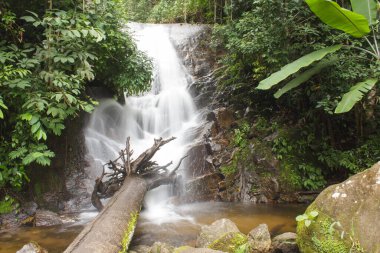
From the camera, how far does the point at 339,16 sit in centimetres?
491

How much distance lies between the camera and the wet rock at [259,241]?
165 inches

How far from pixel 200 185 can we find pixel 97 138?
288cm

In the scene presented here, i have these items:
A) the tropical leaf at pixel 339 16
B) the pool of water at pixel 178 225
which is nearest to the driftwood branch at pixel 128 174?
the pool of water at pixel 178 225

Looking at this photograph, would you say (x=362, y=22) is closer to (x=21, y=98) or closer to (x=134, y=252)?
(x=134, y=252)

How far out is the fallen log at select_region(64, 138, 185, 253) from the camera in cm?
340

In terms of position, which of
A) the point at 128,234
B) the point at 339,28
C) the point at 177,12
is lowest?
the point at 128,234

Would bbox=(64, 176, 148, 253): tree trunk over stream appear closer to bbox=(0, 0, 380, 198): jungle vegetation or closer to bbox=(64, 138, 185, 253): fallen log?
bbox=(64, 138, 185, 253): fallen log

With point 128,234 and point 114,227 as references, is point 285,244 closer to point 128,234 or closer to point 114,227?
point 128,234

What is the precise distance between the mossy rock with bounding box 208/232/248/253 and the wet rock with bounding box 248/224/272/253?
5.0 inches

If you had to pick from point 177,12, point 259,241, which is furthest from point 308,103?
point 177,12

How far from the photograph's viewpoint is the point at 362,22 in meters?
4.92

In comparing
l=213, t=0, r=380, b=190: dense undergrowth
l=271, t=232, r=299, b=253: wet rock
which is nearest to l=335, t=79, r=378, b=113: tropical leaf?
l=213, t=0, r=380, b=190: dense undergrowth

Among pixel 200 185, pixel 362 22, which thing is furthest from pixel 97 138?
pixel 362 22

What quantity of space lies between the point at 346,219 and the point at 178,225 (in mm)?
2956
